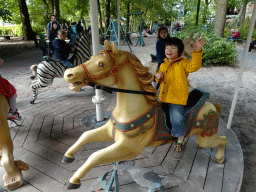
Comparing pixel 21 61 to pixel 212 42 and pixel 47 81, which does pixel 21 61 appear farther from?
pixel 212 42

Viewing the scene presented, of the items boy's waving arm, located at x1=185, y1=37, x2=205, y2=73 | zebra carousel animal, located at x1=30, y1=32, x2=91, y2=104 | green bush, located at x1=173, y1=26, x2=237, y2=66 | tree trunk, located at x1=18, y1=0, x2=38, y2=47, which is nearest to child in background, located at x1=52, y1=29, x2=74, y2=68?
zebra carousel animal, located at x1=30, y1=32, x2=91, y2=104

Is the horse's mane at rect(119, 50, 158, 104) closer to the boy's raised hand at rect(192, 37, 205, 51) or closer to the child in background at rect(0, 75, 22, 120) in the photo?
the boy's raised hand at rect(192, 37, 205, 51)

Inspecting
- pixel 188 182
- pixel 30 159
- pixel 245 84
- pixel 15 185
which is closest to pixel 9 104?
pixel 30 159

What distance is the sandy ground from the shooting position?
299cm

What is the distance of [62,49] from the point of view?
Result: 3.90 m

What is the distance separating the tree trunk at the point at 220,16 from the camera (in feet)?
28.4

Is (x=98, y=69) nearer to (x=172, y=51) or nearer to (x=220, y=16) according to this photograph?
(x=172, y=51)

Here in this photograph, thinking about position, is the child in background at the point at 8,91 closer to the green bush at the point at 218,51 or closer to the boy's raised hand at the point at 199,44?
the boy's raised hand at the point at 199,44

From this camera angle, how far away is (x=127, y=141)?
1.68m

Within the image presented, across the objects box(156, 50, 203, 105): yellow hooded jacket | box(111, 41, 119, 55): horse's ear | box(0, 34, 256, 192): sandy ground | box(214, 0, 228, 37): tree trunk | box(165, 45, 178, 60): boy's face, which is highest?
box(214, 0, 228, 37): tree trunk

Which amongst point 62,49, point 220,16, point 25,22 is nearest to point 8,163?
point 62,49

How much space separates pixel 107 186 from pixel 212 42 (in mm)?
8095

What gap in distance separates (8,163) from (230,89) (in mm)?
5882

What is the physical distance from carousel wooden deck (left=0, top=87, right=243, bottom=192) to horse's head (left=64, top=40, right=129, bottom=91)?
3.74 feet
